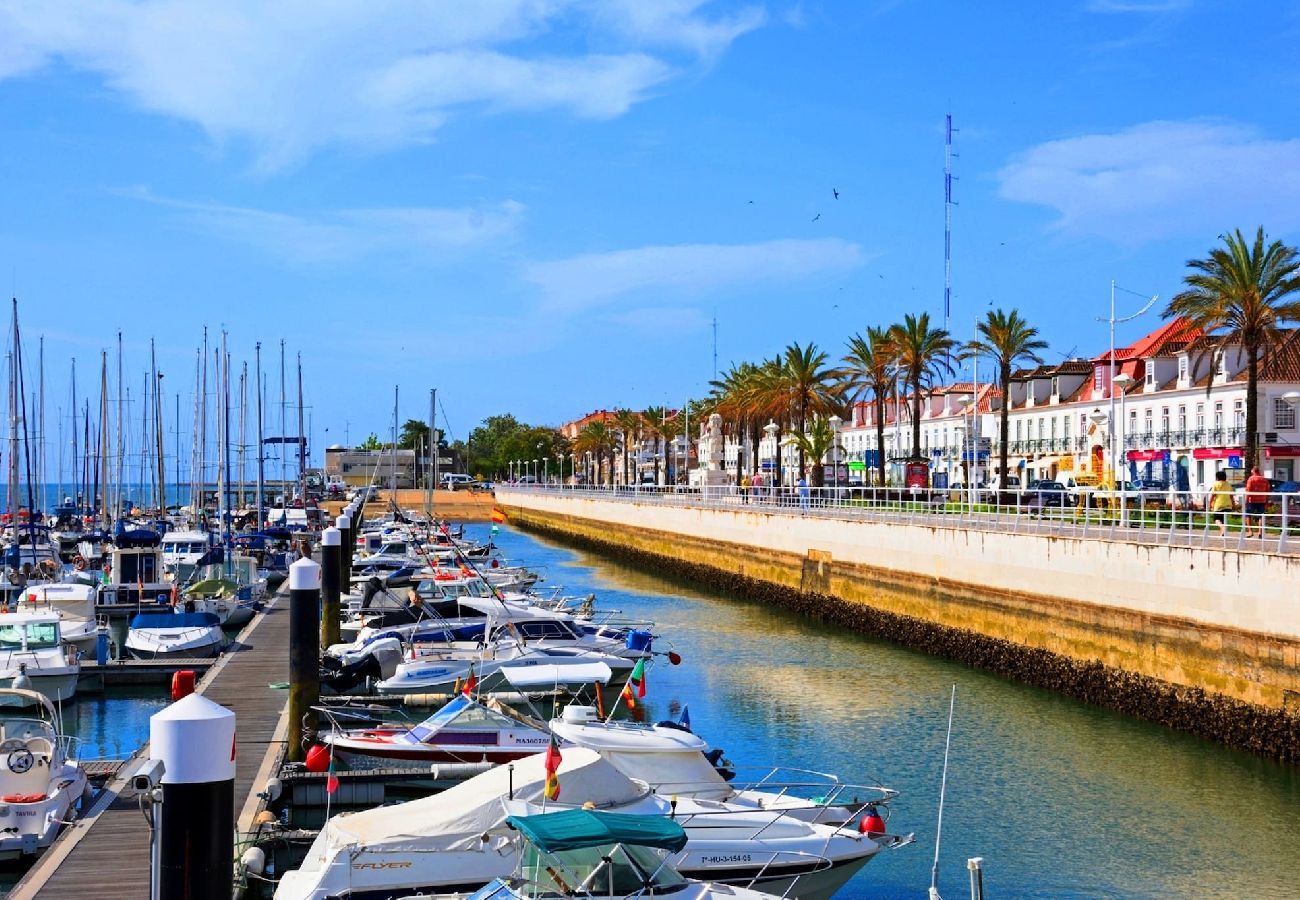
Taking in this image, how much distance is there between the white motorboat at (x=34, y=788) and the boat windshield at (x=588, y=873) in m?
8.21

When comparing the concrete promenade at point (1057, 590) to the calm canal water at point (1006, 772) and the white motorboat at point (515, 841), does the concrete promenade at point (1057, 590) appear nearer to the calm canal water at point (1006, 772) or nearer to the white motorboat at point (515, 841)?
the calm canal water at point (1006, 772)

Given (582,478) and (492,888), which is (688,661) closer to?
(492,888)

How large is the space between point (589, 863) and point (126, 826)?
861cm

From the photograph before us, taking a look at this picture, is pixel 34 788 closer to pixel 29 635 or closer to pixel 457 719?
pixel 457 719

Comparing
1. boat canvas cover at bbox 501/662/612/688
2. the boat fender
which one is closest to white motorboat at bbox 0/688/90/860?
the boat fender

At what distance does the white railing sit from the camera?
102 ft

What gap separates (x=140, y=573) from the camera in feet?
155

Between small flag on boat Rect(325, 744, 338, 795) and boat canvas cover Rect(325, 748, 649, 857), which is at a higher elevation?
→ boat canvas cover Rect(325, 748, 649, 857)

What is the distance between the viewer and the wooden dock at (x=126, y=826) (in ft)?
55.6

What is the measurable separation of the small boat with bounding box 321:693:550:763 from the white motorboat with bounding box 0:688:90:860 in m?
4.55

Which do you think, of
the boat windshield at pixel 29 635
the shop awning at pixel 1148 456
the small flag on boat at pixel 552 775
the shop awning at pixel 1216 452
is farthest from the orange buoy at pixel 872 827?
the shop awning at pixel 1148 456

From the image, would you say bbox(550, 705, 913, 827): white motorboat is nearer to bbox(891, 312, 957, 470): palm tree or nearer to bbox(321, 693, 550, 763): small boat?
bbox(321, 693, 550, 763): small boat

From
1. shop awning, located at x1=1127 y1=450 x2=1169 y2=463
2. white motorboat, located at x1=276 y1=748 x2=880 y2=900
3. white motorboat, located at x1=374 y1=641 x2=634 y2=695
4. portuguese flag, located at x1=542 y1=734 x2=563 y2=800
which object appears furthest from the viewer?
shop awning, located at x1=1127 y1=450 x2=1169 y2=463

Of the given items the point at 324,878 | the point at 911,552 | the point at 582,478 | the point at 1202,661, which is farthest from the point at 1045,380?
the point at 582,478
